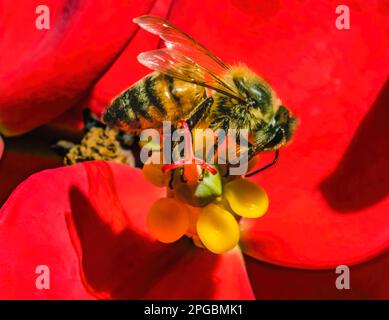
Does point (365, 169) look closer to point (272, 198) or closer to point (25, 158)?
point (272, 198)

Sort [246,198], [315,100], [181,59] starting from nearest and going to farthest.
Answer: [181,59] → [246,198] → [315,100]

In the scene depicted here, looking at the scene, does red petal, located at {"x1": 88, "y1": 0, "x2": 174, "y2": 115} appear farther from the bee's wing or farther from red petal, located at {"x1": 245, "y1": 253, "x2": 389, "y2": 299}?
red petal, located at {"x1": 245, "y1": 253, "x2": 389, "y2": 299}

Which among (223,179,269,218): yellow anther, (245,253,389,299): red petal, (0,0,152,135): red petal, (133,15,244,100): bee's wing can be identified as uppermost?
(0,0,152,135): red petal

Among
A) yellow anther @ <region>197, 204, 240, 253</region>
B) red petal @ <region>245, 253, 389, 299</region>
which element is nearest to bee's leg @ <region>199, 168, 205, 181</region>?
yellow anther @ <region>197, 204, 240, 253</region>

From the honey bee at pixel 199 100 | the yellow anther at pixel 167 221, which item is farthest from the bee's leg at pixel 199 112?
the yellow anther at pixel 167 221

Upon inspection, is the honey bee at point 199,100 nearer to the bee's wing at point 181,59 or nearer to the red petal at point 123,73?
the bee's wing at point 181,59

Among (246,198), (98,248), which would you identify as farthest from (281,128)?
(98,248)

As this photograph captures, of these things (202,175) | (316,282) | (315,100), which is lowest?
(316,282)
